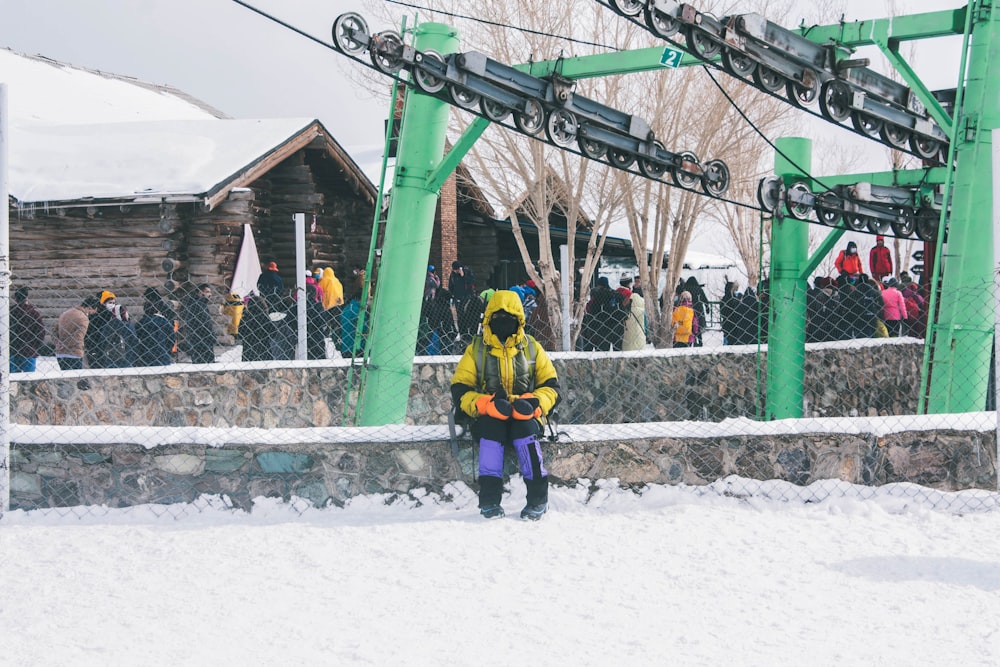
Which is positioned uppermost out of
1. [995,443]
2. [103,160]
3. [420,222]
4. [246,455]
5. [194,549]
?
[103,160]

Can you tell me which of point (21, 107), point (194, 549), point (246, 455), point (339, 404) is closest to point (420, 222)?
point (339, 404)

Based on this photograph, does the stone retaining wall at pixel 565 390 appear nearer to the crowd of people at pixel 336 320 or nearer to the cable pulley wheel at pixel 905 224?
the crowd of people at pixel 336 320

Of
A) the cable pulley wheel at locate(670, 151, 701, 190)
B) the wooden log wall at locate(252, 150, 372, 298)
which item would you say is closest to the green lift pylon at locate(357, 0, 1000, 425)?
the cable pulley wheel at locate(670, 151, 701, 190)

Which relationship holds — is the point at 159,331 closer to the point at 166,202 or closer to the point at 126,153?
the point at 166,202

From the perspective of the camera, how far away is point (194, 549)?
5473mm

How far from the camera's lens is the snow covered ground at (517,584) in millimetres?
4039

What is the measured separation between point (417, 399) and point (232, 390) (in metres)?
2.02

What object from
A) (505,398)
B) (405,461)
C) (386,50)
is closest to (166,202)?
(386,50)

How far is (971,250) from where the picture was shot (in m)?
9.12

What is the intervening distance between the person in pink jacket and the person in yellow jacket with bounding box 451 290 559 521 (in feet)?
30.6

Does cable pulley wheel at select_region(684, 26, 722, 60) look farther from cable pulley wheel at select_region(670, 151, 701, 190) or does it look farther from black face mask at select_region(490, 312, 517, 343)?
black face mask at select_region(490, 312, 517, 343)

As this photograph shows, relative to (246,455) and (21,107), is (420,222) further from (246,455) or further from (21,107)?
(21,107)

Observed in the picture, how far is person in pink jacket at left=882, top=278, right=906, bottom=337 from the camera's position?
14.4 meters

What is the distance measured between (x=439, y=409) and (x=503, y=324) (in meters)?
5.20
